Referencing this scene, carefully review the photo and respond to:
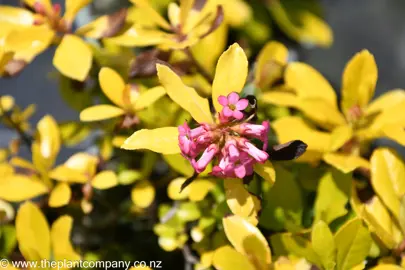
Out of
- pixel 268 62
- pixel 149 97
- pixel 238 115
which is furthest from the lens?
pixel 268 62

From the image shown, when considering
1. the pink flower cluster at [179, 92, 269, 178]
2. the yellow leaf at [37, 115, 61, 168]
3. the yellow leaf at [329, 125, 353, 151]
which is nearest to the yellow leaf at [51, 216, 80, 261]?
the yellow leaf at [37, 115, 61, 168]

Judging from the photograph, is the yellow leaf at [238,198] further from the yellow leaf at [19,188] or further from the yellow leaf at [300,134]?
the yellow leaf at [19,188]

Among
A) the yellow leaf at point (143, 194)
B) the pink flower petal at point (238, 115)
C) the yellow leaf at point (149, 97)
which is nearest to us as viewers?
the pink flower petal at point (238, 115)

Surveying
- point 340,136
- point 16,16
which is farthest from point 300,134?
point 16,16

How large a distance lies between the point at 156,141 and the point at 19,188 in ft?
0.78

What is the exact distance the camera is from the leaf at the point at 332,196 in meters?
0.60

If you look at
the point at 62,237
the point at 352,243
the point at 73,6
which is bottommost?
the point at 62,237

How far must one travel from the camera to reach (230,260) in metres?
0.54

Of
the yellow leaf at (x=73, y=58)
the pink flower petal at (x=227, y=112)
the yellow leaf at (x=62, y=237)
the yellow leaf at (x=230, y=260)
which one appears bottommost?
the yellow leaf at (x=62, y=237)

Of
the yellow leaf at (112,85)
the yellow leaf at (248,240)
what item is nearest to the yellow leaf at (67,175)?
the yellow leaf at (112,85)

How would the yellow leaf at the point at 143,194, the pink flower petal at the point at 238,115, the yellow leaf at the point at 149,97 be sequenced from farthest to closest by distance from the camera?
the yellow leaf at the point at 143,194, the yellow leaf at the point at 149,97, the pink flower petal at the point at 238,115

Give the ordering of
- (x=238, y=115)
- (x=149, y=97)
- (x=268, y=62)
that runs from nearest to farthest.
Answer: (x=238, y=115) → (x=149, y=97) → (x=268, y=62)

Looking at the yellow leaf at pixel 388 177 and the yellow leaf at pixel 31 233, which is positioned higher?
the yellow leaf at pixel 388 177

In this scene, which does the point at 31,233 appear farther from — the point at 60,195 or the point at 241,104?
the point at 241,104
